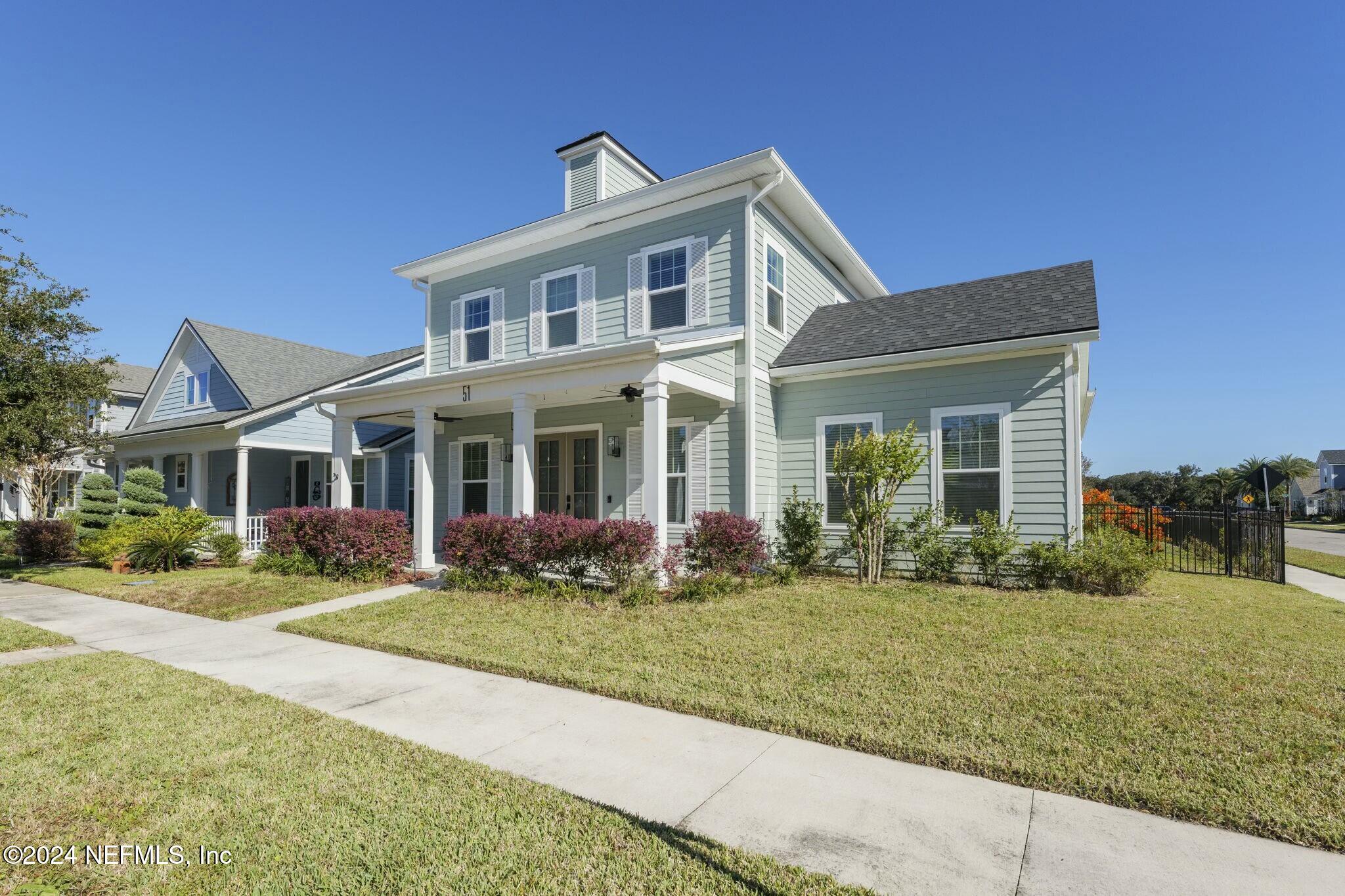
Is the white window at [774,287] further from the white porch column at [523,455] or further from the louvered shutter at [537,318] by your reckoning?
the louvered shutter at [537,318]

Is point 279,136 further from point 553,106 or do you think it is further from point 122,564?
point 122,564

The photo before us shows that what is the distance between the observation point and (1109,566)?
28.1 feet

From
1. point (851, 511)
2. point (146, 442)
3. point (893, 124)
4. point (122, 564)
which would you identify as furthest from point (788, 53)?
point (146, 442)

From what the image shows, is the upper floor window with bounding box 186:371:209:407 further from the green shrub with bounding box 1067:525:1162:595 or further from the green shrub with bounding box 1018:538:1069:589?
the green shrub with bounding box 1067:525:1162:595

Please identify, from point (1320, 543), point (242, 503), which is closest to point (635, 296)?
point (242, 503)

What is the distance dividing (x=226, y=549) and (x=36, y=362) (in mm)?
4826

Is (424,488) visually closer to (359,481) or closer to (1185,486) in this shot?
(359,481)

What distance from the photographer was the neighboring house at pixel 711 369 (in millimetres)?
9438

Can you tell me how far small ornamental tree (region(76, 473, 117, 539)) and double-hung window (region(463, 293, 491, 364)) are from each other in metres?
9.81

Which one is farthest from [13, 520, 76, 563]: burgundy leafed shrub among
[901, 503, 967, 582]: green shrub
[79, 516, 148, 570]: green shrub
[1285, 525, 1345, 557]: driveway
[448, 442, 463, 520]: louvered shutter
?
[1285, 525, 1345, 557]: driveway

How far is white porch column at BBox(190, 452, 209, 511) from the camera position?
17422 mm

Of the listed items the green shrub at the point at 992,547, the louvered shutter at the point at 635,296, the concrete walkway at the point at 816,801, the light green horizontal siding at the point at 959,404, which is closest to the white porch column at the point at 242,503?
the louvered shutter at the point at 635,296

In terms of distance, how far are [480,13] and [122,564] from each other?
500 inches

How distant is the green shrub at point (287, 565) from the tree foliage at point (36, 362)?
13.3 ft
